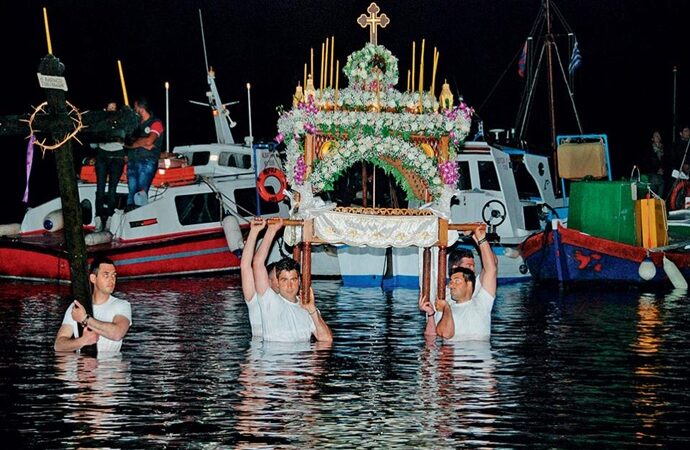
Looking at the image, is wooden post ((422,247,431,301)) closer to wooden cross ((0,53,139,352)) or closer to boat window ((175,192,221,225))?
wooden cross ((0,53,139,352))

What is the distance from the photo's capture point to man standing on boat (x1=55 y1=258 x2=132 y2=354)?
61.8 ft

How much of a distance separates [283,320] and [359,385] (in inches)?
90.4

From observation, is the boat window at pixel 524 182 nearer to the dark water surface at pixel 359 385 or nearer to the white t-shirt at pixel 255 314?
the dark water surface at pixel 359 385

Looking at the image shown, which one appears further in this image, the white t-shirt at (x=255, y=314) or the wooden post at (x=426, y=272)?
the wooden post at (x=426, y=272)

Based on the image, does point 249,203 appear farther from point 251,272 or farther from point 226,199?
point 251,272

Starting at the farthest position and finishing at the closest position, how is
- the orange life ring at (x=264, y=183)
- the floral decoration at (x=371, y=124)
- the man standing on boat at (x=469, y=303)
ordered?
the orange life ring at (x=264, y=183), the floral decoration at (x=371, y=124), the man standing on boat at (x=469, y=303)

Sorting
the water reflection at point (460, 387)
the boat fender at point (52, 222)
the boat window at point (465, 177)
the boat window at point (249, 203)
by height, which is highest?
the boat window at point (465, 177)

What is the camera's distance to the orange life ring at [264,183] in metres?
36.9

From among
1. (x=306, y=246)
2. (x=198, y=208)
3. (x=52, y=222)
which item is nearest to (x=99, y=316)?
(x=306, y=246)

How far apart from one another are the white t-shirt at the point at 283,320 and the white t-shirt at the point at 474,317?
1.83 m

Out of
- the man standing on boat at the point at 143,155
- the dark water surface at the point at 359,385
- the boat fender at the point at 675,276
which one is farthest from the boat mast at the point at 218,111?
the dark water surface at the point at 359,385

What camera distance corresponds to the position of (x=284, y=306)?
21.4 m

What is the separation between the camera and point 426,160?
24.9 metres

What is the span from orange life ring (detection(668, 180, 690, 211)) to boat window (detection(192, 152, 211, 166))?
37.1ft
